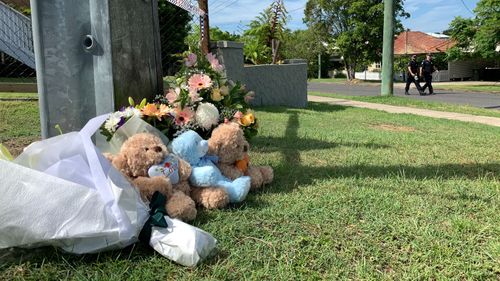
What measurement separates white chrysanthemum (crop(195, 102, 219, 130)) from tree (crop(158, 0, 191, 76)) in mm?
3846

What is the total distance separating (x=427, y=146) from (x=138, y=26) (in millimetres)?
3826

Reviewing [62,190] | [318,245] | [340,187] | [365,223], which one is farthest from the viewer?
[340,187]

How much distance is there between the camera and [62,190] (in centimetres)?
213

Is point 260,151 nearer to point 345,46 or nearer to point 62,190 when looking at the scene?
point 62,190

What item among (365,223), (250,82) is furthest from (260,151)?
(250,82)

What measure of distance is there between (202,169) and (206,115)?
48 cm

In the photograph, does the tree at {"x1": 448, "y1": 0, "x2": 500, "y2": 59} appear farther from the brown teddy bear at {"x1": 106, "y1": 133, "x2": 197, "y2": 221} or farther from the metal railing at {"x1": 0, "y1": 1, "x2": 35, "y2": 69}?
the brown teddy bear at {"x1": 106, "y1": 133, "x2": 197, "y2": 221}

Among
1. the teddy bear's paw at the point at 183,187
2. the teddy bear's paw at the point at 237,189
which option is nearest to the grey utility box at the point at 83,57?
the teddy bear's paw at the point at 183,187

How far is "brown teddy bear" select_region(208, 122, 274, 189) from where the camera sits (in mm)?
3209

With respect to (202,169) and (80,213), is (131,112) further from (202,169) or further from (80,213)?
(80,213)

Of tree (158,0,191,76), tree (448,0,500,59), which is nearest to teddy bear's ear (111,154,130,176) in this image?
tree (158,0,191,76)

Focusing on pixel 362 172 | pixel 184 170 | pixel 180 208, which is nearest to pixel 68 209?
pixel 180 208

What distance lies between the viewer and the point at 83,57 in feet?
10.6

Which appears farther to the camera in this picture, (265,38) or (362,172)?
(265,38)
